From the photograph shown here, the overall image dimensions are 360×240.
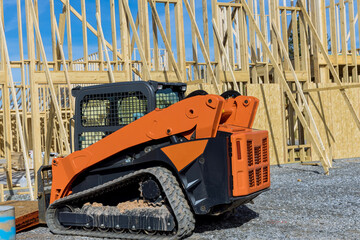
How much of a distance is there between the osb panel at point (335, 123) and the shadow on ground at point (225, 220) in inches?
353

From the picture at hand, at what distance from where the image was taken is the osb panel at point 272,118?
1491cm

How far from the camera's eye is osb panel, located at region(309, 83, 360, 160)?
1577 cm

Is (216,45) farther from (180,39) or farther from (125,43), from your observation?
(125,43)

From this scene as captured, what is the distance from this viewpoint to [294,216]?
284 inches

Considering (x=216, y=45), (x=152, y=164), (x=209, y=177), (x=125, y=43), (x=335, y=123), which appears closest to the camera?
(x=209, y=177)

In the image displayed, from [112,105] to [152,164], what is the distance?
1093mm

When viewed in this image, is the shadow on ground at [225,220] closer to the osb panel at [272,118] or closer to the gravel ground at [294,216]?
the gravel ground at [294,216]

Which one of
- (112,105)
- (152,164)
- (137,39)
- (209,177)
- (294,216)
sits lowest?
(294,216)

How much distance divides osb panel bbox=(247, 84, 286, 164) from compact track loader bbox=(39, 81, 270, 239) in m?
8.36

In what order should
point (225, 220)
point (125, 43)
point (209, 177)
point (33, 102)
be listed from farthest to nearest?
1. point (125, 43)
2. point (33, 102)
3. point (225, 220)
4. point (209, 177)

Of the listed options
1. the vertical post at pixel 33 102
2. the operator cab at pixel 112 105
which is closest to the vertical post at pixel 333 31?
the vertical post at pixel 33 102

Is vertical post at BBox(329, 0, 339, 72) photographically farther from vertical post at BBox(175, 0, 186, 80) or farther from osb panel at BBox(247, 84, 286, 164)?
vertical post at BBox(175, 0, 186, 80)

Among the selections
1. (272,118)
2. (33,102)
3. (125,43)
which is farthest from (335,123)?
(33,102)

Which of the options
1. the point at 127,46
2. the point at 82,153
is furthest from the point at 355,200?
the point at 127,46
